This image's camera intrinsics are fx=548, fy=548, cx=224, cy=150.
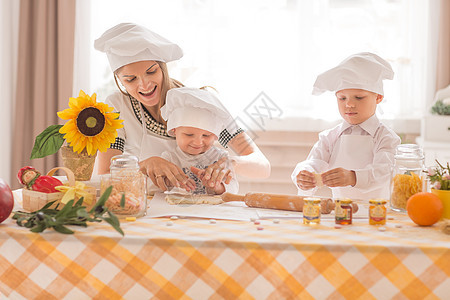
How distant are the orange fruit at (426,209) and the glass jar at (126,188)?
70 centimetres

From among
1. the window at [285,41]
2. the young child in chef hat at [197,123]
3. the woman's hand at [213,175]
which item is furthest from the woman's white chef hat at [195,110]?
the window at [285,41]

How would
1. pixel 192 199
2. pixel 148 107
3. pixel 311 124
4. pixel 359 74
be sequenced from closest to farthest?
pixel 192 199 < pixel 359 74 < pixel 148 107 < pixel 311 124

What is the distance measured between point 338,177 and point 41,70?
9.58ft

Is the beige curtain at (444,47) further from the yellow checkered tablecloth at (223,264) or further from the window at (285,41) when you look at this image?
the yellow checkered tablecloth at (223,264)

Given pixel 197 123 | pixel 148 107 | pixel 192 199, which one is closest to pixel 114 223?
pixel 192 199

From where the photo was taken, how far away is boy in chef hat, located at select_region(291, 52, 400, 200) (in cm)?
175

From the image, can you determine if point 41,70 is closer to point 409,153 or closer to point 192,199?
point 192,199

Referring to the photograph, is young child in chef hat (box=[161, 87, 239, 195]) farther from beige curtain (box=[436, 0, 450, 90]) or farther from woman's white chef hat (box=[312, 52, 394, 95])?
beige curtain (box=[436, 0, 450, 90])

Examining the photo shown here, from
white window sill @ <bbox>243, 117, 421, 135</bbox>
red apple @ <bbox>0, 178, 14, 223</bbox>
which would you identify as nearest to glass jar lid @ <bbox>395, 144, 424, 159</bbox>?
red apple @ <bbox>0, 178, 14, 223</bbox>

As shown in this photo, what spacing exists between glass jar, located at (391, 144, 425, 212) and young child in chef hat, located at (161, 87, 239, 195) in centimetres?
51

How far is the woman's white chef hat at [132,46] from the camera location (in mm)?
1880

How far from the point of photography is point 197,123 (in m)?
1.72

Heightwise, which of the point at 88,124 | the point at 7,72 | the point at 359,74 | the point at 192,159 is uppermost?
the point at 7,72

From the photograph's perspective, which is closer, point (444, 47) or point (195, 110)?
point (195, 110)
